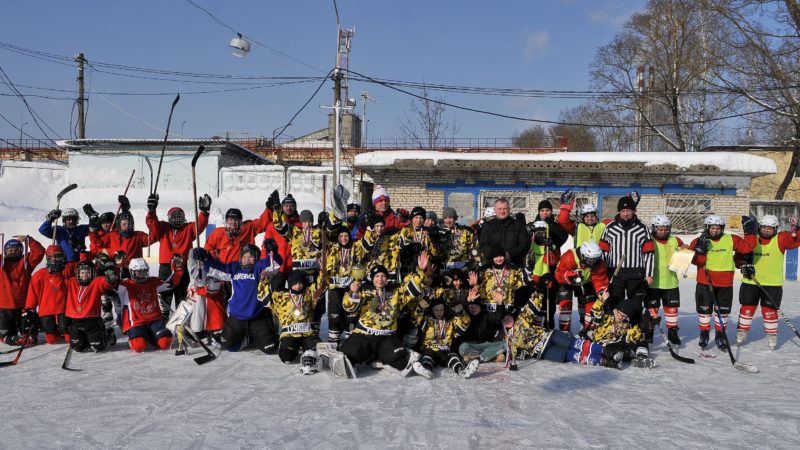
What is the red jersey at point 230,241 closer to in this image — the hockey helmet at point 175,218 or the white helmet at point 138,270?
the hockey helmet at point 175,218

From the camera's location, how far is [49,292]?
643 cm

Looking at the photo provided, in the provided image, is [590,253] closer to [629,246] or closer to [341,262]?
[629,246]

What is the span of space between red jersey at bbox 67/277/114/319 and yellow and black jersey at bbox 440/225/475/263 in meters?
3.64

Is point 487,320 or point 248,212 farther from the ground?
point 248,212

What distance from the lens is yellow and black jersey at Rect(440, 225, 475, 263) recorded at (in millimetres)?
6465

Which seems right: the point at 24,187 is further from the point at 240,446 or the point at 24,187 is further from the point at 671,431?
the point at 671,431

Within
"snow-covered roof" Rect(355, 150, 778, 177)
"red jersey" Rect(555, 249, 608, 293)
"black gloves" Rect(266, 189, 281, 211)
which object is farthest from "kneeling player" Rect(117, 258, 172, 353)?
"snow-covered roof" Rect(355, 150, 778, 177)

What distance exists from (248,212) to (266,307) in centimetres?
1507

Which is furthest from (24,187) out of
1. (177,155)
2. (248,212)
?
(248,212)

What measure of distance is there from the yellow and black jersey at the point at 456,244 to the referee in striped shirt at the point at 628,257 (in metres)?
1.46

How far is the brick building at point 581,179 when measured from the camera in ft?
54.2

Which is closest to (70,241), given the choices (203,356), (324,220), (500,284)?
(203,356)

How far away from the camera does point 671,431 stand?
4062mm

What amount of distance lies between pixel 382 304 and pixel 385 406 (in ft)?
4.09
